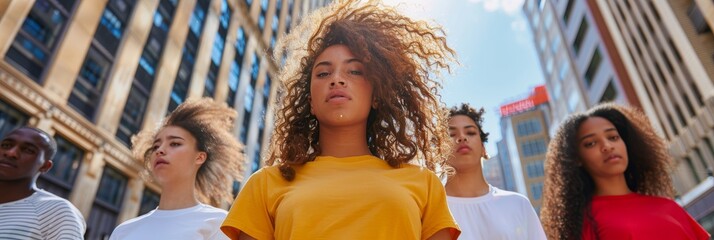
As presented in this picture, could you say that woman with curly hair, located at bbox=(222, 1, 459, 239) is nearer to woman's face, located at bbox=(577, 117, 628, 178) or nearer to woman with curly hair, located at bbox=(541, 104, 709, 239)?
woman with curly hair, located at bbox=(541, 104, 709, 239)

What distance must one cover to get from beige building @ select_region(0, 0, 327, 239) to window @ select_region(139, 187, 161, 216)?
5cm

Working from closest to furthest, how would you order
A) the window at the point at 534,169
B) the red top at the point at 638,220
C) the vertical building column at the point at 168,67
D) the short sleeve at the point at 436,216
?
the short sleeve at the point at 436,216 < the red top at the point at 638,220 < the vertical building column at the point at 168,67 < the window at the point at 534,169

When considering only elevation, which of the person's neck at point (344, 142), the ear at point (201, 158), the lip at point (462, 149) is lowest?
the person's neck at point (344, 142)

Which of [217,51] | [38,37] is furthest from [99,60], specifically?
[217,51]

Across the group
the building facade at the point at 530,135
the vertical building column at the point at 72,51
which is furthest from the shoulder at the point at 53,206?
the building facade at the point at 530,135

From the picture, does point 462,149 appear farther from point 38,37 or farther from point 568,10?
point 568,10

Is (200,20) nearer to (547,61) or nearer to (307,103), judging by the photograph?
(307,103)

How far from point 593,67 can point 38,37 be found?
97.7ft

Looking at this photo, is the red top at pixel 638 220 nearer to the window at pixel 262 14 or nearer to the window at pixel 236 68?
the window at pixel 236 68

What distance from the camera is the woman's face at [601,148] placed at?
402 centimetres

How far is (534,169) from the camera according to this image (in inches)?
2571

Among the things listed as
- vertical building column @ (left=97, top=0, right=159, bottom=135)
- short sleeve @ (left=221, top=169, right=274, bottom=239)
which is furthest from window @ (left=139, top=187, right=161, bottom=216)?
short sleeve @ (left=221, top=169, right=274, bottom=239)

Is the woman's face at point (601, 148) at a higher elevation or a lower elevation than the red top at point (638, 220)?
higher

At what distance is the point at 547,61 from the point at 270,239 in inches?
1588
